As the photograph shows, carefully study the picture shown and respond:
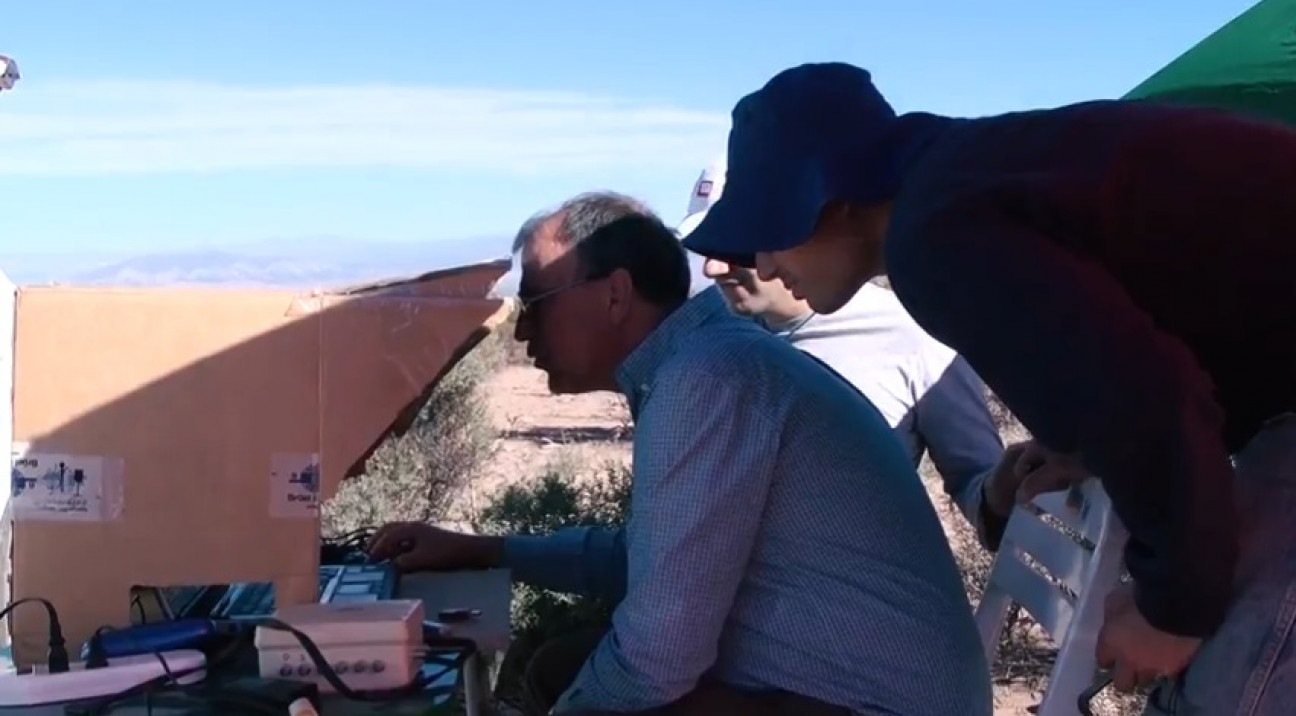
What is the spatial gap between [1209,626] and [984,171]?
0.44 meters

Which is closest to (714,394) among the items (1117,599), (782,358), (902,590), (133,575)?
(782,358)

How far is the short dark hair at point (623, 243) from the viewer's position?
86.3 inches

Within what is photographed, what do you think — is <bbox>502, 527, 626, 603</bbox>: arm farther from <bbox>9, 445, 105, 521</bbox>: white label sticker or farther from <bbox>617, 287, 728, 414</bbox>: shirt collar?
<bbox>9, 445, 105, 521</bbox>: white label sticker

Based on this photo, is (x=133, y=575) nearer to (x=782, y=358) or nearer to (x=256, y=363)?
(x=256, y=363)

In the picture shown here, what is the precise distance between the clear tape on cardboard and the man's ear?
683mm

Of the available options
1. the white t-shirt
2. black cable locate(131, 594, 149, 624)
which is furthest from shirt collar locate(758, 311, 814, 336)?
black cable locate(131, 594, 149, 624)

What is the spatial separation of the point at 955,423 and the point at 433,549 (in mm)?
1172

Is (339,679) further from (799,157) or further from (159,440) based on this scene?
(799,157)

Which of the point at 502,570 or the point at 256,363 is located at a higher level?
the point at 256,363

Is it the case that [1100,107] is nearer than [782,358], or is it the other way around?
[1100,107]

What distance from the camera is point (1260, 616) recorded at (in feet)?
4.54

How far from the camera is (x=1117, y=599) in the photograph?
57.0 inches

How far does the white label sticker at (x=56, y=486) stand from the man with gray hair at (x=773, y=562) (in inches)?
26.1

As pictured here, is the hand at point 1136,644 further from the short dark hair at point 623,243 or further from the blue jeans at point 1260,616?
the short dark hair at point 623,243
